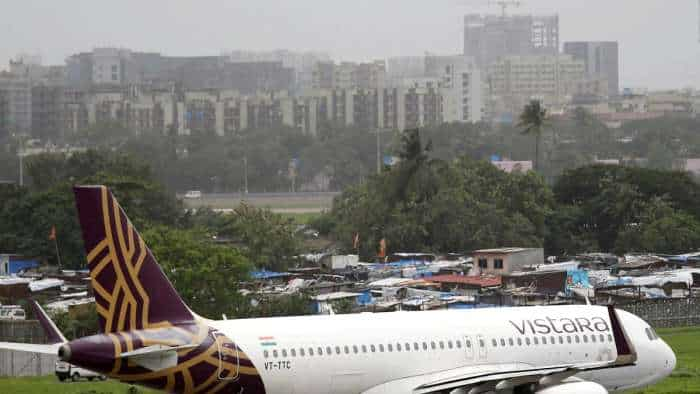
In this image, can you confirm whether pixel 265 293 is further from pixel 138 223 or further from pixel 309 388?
pixel 309 388

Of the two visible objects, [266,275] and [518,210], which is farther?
[518,210]

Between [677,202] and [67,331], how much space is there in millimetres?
61211

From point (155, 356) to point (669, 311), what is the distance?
43.0 metres

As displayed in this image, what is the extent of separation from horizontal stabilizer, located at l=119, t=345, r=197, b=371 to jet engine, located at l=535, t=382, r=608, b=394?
7941 mm

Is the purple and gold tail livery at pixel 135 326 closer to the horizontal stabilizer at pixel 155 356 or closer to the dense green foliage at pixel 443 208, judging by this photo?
the horizontal stabilizer at pixel 155 356

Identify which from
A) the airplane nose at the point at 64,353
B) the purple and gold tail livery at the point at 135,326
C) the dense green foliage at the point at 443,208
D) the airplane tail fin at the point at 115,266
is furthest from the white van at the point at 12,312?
the dense green foliage at the point at 443,208

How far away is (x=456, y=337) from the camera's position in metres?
35.9

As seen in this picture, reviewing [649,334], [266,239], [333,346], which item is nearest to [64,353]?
[333,346]

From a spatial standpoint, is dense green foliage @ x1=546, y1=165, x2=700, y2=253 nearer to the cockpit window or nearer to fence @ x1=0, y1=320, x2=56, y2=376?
fence @ x1=0, y1=320, x2=56, y2=376

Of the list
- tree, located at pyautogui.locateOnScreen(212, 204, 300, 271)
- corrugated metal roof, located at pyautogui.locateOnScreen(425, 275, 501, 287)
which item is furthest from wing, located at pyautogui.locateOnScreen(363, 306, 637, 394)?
tree, located at pyautogui.locateOnScreen(212, 204, 300, 271)

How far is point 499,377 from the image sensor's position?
34.0 metres

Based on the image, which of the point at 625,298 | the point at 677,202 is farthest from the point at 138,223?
the point at 677,202

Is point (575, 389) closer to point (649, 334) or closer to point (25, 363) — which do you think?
point (649, 334)

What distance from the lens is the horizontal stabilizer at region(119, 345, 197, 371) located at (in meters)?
31.3
